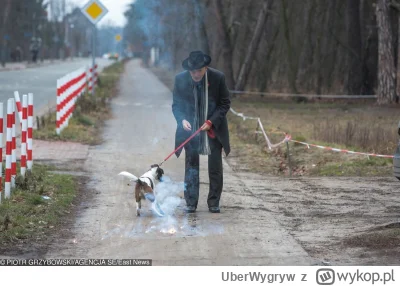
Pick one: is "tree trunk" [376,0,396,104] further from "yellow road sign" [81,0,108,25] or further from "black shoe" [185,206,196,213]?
"black shoe" [185,206,196,213]

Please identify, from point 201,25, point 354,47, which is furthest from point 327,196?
point 201,25

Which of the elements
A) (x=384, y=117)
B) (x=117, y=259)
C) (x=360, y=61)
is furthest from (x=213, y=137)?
(x=360, y=61)

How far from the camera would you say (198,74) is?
9.73 meters

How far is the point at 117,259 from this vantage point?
7.44m

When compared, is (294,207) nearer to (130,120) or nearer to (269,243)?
(269,243)

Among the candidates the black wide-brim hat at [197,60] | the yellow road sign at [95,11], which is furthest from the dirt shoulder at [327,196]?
the yellow road sign at [95,11]

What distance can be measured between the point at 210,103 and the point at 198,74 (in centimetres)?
44

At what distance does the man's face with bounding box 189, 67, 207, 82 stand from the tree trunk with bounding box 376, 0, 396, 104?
20.4m

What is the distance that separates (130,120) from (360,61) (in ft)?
43.8

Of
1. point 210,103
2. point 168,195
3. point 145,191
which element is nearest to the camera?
point 145,191

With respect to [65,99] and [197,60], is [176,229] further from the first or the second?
[65,99]

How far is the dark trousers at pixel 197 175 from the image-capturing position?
32.8ft

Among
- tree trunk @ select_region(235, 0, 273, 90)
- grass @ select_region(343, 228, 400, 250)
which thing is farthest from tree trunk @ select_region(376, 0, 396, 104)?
grass @ select_region(343, 228, 400, 250)

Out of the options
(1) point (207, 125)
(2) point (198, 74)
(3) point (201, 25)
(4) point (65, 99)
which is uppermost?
(2) point (198, 74)
